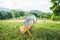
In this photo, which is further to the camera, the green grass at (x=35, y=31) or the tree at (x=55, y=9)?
the tree at (x=55, y=9)

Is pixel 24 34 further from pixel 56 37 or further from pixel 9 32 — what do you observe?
pixel 56 37

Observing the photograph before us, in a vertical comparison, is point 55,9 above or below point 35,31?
above

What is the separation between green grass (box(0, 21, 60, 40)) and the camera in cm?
362

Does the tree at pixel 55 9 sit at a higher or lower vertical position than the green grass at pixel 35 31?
higher

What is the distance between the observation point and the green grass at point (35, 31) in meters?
3.62

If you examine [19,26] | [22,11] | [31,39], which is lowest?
[31,39]

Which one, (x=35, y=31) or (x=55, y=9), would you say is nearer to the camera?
(x=35, y=31)

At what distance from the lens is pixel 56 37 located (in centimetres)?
358

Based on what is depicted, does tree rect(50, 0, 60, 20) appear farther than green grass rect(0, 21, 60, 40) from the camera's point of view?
Yes

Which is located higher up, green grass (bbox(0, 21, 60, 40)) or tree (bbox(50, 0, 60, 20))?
tree (bbox(50, 0, 60, 20))

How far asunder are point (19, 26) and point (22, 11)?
0.54 m

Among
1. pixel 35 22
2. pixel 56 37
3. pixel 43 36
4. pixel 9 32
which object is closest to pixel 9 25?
pixel 9 32

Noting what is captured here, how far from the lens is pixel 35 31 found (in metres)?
3.77

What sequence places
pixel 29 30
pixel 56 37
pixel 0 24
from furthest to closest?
pixel 0 24 < pixel 29 30 < pixel 56 37
